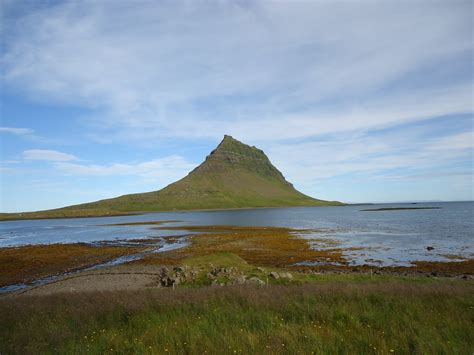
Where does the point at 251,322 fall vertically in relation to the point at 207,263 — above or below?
above

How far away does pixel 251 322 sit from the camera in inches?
336

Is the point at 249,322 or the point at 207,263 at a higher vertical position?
the point at 249,322

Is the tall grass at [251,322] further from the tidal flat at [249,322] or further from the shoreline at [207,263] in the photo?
the shoreline at [207,263]

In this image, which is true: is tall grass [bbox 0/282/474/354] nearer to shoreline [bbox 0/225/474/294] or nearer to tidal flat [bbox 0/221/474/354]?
tidal flat [bbox 0/221/474/354]

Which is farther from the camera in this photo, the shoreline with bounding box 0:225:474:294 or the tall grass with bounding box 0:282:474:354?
the shoreline with bounding box 0:225:474:294

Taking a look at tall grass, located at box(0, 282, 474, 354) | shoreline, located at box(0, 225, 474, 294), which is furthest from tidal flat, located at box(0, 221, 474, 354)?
shoreline, located at box(0, 225, 474, 294)

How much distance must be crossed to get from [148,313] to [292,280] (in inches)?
504

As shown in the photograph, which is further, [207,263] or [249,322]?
[207,263]

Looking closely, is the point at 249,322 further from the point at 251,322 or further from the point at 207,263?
the point at 207,263

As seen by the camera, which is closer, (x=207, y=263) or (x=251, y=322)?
(x=251, y=322)

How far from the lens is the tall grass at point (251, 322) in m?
6.89

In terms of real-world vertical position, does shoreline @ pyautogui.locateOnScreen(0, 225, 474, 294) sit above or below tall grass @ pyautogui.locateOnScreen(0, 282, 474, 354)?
below

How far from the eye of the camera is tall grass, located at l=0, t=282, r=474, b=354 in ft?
22.6

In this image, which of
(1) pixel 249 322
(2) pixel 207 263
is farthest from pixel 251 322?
(2) pixel 207 263
